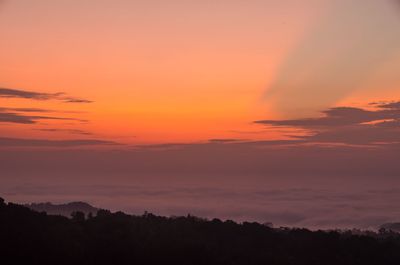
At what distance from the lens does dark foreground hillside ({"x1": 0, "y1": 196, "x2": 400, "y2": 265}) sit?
21.7 m

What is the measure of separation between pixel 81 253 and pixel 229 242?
7029 mm

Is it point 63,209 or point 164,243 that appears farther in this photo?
point 63,209

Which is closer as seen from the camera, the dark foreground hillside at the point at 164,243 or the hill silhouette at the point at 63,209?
the dark foreground hillside at the point at 164,243

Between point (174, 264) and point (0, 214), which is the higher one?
point (0, 214)

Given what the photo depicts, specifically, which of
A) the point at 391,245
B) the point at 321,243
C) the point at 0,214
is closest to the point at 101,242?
the point at 0,214

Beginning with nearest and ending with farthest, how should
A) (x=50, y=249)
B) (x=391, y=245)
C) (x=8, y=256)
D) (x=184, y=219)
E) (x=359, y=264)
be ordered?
(x=8, y=256), (x=50, y=249), (x=359, y=264), (x=391, y=245), (x=184, y=219)

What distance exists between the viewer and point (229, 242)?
2572 centimetres

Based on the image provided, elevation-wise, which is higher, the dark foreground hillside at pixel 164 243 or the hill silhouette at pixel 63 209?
the hill silhouette at pixel 63 209

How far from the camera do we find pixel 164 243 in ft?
78.7

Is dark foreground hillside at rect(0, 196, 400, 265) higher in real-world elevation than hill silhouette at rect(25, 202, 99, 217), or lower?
lower

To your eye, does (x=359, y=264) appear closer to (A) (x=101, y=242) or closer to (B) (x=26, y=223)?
(A) (x=101, y=242)

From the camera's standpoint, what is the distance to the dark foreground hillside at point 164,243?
71.1 feet

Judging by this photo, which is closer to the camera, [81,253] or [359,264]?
[81,253]

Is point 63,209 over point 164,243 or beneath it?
over
